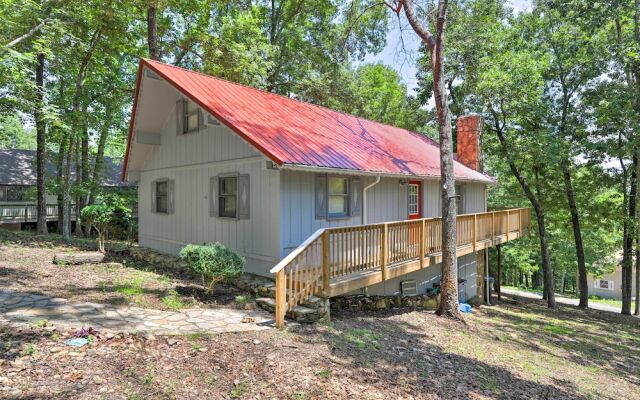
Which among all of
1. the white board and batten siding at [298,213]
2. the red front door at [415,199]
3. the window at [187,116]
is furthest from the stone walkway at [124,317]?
the red front door at [415,199]

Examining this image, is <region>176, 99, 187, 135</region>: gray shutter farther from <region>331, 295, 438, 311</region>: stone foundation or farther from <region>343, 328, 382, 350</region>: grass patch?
<region>343, 328, 382, 350</region>: grass patch

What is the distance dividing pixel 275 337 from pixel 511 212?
12.8 meters

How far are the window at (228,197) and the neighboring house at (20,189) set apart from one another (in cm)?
1861

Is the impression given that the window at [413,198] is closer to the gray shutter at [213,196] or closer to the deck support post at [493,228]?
the deck support post at [493,228]

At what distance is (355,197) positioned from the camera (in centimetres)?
973

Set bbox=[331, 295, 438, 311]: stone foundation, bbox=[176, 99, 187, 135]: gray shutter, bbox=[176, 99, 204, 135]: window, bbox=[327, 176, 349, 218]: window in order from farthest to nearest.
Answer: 1. bbox=[176, 99, 187, 135]: gray shutter
2. bbox=[176, 99, 204, 135]: window
3. bbox=[327, 176, 349, 218]: window
4. bbox=[331, 295, 438, 311]: stone foundation

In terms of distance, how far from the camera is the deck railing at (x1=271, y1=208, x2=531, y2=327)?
6.28m

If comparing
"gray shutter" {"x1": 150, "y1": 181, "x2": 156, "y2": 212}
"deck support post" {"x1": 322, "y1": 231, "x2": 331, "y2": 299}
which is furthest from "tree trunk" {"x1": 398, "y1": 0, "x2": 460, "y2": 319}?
"gray shutter" {"x1": 150, "y1": 181, "x2": 156, "y2": 212}

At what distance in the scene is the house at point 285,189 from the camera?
751cm

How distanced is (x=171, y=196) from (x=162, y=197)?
35.9 inches

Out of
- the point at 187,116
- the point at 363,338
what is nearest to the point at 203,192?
the point at 187,116

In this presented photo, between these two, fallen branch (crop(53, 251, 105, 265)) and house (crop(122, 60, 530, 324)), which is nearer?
house (crop(122, 60, 530, 324))

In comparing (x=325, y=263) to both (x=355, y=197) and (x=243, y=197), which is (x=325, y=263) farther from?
(x=355, y=197)

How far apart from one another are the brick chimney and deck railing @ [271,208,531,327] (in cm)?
558
